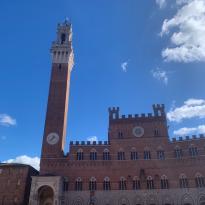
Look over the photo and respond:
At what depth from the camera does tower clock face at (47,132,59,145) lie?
146 feet

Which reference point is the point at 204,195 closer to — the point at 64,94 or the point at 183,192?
the point at 183,192

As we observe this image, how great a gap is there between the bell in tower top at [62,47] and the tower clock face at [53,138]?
614 inches

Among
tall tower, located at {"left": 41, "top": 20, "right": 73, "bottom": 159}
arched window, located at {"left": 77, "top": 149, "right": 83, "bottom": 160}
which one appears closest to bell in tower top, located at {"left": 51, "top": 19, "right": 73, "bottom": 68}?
tall tower, located at {"left": 41, "top": 20, "right": 73, "bottom": 159}

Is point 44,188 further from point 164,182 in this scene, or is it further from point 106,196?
point 164,182

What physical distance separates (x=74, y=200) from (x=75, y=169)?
495 centimetres

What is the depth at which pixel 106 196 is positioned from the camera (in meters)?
41.1

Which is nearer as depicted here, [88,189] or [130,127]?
[88,189]

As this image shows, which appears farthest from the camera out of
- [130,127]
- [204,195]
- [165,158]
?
[130,127]

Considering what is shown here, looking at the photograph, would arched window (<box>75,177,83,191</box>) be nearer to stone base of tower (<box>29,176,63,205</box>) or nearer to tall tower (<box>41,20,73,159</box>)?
stone base of tower (<box>29,176,63,205</box>)

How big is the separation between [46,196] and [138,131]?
1910 centimetres

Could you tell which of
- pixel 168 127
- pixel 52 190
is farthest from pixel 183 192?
pixel 52 190

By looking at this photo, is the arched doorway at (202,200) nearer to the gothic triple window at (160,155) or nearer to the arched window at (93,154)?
the gothic triple window at (160,155)

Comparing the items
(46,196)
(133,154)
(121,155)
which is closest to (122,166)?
(121,155)

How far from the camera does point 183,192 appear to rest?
40.0m
